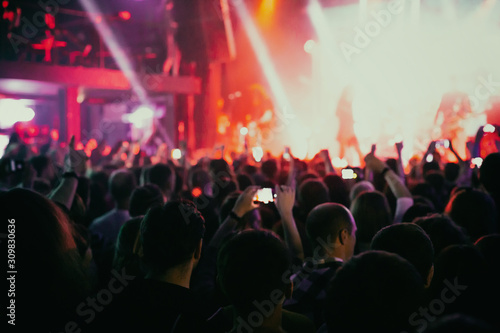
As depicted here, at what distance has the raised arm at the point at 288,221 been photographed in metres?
2.86

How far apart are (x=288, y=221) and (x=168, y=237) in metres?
1.19

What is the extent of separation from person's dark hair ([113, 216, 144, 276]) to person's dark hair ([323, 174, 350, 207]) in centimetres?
247

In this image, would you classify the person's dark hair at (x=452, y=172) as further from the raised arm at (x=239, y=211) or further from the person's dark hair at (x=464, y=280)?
the person's dark hair at (x=464, y=280)

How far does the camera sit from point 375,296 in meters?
1.20

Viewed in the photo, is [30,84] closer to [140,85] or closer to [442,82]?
[140,85]

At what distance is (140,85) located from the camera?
13703 millimetres

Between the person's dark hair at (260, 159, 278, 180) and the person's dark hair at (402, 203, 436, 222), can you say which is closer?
the person's dark hair at (402, 203, 436, 222)

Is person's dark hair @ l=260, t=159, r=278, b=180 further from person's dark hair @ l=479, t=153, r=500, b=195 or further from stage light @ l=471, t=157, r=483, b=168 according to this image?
person's dark hair @ l=479, t=153, r=500, b=195

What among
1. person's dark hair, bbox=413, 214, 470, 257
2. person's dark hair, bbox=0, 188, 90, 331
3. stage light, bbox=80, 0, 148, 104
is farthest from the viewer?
stage light, bbox=80, 0, 148, 104

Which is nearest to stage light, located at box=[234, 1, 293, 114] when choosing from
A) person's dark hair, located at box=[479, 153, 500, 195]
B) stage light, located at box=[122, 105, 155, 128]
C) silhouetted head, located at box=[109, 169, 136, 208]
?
stage light, located at box=[122, 105, 155, 128]

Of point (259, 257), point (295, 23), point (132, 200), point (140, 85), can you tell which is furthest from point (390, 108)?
point (259, 257)

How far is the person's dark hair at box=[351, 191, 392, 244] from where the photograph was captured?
3.02m

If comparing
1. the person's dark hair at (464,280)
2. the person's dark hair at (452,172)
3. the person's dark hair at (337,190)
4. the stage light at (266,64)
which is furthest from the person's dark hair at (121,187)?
the stage light at (266,64)

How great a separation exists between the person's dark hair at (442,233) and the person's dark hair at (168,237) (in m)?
1.22
